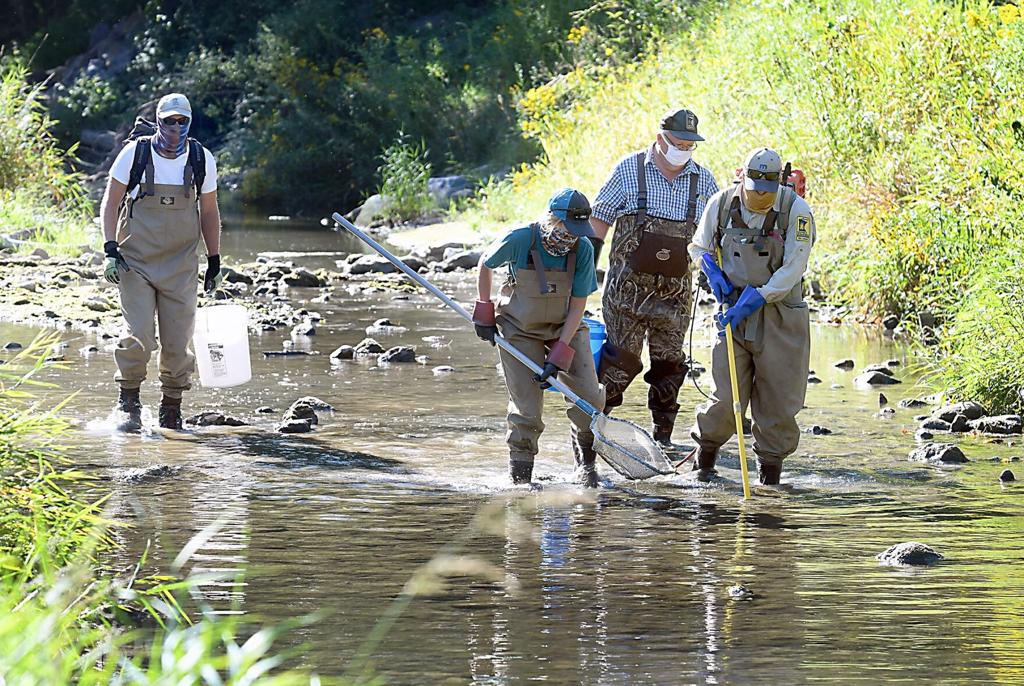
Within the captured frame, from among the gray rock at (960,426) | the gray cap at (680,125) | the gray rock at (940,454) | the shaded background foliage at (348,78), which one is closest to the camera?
the gray cap at (680,125)

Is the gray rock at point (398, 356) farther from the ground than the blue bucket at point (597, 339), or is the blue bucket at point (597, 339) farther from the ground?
the blue bucket at point (597, 339)

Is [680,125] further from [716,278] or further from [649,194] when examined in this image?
[716,278]

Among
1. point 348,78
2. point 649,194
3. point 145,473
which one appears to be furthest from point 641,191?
point 348,78

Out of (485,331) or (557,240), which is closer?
(557,240)

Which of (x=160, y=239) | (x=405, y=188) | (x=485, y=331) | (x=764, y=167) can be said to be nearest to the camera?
(x=764, y=167)

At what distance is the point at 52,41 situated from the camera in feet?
153

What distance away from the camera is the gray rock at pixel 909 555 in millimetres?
6590

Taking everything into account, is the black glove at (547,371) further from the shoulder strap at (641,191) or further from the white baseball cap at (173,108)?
the white baseball cap at (173,108)

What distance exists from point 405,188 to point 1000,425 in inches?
764

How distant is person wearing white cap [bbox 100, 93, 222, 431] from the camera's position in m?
9.09

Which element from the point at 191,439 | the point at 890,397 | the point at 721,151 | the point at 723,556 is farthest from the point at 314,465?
the point at 721,151

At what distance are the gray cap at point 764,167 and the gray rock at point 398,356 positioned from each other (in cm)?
549

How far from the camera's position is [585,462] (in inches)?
327

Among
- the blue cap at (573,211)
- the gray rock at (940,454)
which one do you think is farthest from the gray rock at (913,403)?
the blue cap at (573,211)
